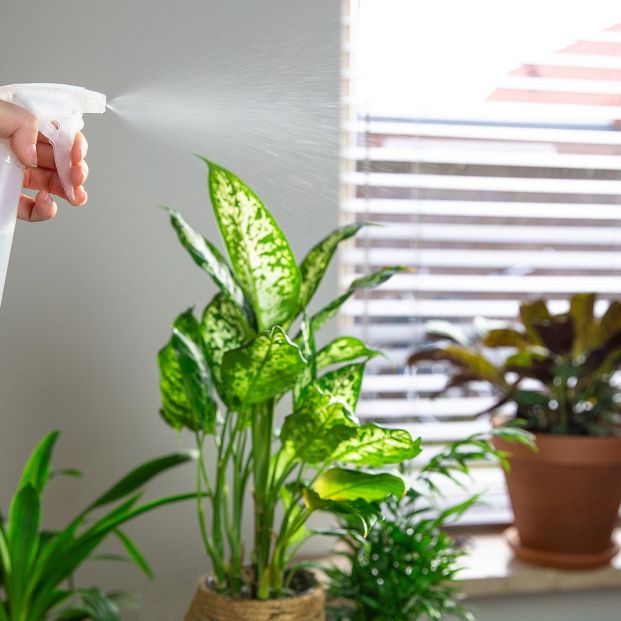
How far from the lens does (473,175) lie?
6.48 feet

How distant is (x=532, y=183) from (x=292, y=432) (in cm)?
105

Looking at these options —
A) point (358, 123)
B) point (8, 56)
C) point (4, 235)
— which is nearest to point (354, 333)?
point (358, 123)

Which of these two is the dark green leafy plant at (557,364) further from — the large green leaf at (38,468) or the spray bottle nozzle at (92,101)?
the spray bottle nozzle at (92,101)

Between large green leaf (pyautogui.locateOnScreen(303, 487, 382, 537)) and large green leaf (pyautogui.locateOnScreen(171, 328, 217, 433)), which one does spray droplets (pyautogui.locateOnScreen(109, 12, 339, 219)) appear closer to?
large green leaf (pyautogui.locateOnScreen(171, 328, 217, 433))

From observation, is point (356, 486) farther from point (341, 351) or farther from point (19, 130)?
point (19, 130)

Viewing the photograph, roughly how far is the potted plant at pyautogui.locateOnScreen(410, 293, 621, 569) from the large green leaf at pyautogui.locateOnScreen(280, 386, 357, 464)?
1.90 feet

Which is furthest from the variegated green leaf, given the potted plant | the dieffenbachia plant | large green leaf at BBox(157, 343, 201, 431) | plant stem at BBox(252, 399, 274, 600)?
the potted plant

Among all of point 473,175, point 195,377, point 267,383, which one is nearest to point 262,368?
point 267,383

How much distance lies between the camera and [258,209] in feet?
3.98

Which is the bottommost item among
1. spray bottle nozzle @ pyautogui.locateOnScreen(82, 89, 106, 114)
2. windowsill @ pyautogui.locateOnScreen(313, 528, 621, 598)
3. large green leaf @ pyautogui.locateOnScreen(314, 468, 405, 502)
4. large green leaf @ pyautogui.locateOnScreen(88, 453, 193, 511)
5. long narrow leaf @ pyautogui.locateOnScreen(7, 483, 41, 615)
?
windowsill @ pyautogui.locateOnScreen(313, 528, 621, 598)

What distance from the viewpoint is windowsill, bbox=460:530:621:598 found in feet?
5.70

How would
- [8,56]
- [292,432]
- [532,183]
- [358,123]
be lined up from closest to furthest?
[292,432], [8,56], [358,123], [532,183]

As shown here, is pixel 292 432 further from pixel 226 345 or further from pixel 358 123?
pixel 358 123

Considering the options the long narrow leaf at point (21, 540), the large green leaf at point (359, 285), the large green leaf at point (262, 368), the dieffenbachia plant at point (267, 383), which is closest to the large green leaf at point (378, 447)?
the dieffenbachia plant at point (267, 383)
